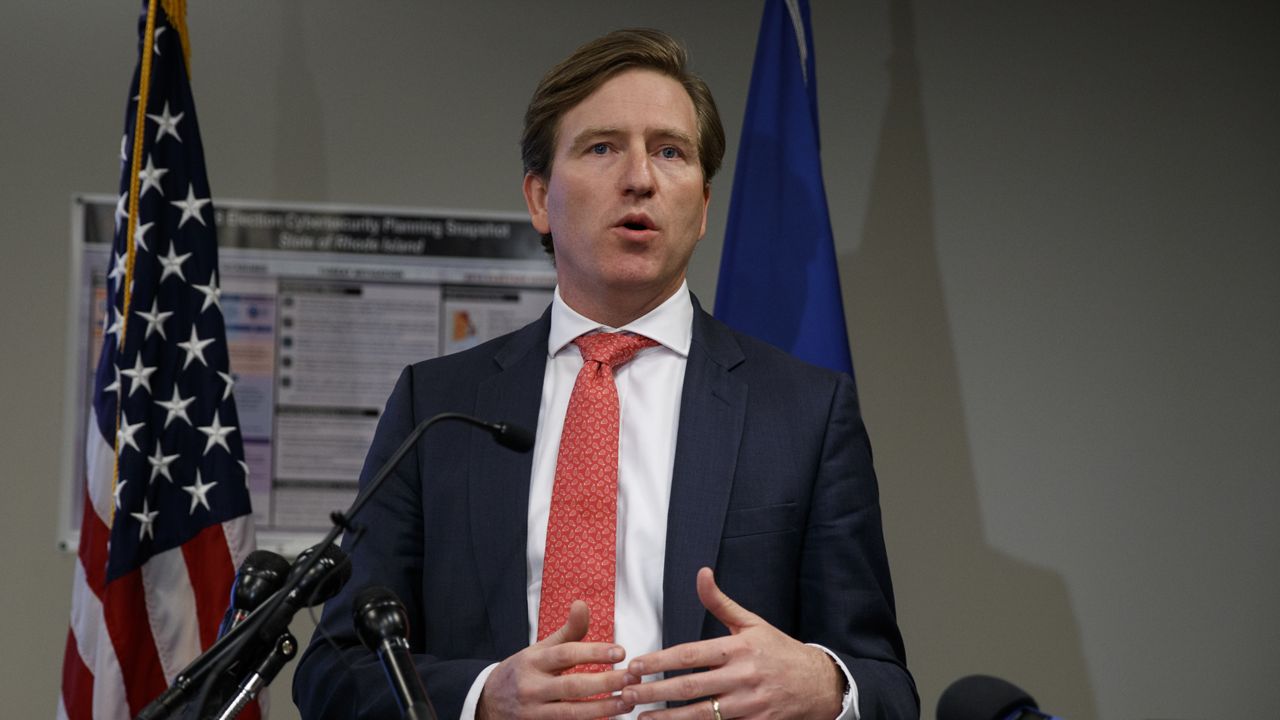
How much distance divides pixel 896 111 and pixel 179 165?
1.86m

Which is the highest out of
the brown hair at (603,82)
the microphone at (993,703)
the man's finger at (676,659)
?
the brown hair at (603,82)


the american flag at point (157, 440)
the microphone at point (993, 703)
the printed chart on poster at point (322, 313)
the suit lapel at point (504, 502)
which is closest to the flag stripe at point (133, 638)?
the american flag at point (157, 440)

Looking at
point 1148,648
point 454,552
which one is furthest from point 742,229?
point 1148,648

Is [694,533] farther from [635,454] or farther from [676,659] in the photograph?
[676,659]

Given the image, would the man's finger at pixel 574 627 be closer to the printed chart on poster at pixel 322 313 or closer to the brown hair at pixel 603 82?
the brown hair at pixel 603 82

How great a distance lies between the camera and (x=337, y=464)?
2.86 metres

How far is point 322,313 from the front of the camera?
288 cm

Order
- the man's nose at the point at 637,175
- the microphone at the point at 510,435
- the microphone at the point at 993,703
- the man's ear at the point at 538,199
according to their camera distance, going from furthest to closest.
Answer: the man's ear at the point at 538,199, the man's nose at the point at 637,175, the microphone at the point at 510,435, the microphone at the point at 993,703

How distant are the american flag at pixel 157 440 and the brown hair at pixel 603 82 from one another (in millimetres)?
1120

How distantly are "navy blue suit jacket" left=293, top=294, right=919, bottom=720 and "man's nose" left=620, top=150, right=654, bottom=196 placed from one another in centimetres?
24

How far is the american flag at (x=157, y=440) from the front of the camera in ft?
7.69

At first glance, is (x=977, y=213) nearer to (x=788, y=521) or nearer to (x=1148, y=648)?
(x=1148, y=648)

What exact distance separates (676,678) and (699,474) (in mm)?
323

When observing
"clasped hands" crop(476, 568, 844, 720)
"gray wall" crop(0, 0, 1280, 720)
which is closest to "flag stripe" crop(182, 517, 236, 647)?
"gray wall" crop(0, 0, 1280, 720)
